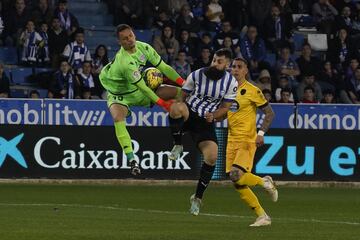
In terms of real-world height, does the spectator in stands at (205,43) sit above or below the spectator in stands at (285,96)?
above

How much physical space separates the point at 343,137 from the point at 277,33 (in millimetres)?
5771

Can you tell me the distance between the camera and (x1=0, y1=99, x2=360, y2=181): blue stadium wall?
2608 centimetres

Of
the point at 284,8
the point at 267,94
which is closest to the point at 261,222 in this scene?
the point at 267,94

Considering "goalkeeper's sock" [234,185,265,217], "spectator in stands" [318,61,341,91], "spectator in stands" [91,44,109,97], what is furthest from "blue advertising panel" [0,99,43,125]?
"goalkeeper's sock" [234,185,265,217]

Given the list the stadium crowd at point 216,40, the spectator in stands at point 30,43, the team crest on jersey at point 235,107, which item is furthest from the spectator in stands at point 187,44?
the team crest on jersey at point 235,107

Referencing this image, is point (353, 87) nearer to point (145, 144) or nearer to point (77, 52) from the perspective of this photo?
point (145, 144)

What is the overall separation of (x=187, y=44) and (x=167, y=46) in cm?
54

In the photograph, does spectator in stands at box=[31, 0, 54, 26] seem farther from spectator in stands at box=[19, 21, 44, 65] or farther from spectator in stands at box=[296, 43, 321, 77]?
spectator in stands at box=[296, 43, 321, 77]

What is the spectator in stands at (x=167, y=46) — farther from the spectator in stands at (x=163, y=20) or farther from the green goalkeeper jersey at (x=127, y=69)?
the green goalkeeper jersey at (x=127, y=69)

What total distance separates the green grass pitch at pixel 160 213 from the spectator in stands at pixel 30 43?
4068mm

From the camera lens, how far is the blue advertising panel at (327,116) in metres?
27.0

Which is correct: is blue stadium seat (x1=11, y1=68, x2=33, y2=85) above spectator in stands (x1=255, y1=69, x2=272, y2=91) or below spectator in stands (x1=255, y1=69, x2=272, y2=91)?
above

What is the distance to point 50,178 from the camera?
26.3m

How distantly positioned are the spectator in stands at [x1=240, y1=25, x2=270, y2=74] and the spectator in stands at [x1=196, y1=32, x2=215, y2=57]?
0.88 metres
